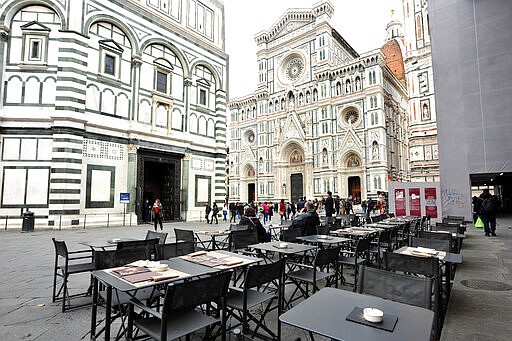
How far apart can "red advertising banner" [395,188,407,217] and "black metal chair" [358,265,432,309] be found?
46.5ft

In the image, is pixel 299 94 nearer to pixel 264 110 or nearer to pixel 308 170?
pixel 264 110

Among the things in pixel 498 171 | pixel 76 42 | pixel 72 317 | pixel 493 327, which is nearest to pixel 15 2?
pixel 76 42

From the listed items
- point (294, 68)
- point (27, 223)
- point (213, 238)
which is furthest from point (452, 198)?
point (294, 68)

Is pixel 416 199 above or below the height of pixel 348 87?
below

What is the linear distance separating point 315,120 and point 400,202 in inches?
873

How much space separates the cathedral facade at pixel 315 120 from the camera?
3150cm

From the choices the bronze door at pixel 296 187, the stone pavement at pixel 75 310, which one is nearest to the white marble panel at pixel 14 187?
the stone pavement at pixel 75 310

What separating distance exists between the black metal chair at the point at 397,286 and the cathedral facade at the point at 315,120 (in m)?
29.7

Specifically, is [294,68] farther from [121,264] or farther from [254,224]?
[121,264]

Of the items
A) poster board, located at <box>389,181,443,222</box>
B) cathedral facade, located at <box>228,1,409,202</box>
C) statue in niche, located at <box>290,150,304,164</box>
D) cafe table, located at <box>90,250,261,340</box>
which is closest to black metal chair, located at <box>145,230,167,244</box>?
cafe table, located at <box>90,250,261,340</box>

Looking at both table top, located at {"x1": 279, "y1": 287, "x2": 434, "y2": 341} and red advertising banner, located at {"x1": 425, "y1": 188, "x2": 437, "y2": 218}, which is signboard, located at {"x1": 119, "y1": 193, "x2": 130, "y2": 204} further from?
red advertising banner, located at {"x1": 425, "y1": 188, "x2": 437, "y2": 218}

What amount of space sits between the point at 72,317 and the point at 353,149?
3189cm

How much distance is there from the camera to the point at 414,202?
14891mm

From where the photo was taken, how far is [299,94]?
37.8 m
